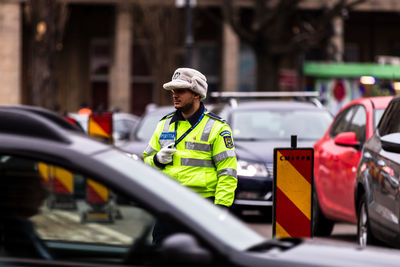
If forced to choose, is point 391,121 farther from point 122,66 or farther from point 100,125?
point 122,66

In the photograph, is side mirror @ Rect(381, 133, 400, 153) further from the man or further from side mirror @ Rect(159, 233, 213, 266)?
side mirror @ Rect(159, 233, 213, 266)

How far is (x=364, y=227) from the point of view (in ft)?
31.6

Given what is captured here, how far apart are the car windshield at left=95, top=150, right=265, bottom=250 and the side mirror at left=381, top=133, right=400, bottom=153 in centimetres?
430

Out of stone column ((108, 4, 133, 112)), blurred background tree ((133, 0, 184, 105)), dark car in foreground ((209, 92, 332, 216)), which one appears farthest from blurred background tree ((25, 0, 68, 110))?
stone column ((108, 4, 133, 112))

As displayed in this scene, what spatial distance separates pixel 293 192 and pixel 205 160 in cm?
168

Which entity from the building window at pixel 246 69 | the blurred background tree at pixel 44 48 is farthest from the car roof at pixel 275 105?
the building window at pixel 246 69

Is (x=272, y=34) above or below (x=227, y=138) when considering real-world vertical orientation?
above

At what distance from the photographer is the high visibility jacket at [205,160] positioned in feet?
21.1

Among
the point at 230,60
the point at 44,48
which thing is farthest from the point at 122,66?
the point at 44,48

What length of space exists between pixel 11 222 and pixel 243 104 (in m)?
11.0

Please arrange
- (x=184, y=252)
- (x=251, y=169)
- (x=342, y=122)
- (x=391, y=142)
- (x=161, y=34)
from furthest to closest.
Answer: (x=161, y=34)
(x=251, y=169)
(x=342, y=122)
(x=391, y=142)
(x=184, y=252)

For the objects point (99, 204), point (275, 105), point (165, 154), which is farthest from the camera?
point (275, 105)

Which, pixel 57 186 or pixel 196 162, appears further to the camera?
pixel 196 162

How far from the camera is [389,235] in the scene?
8.59m
